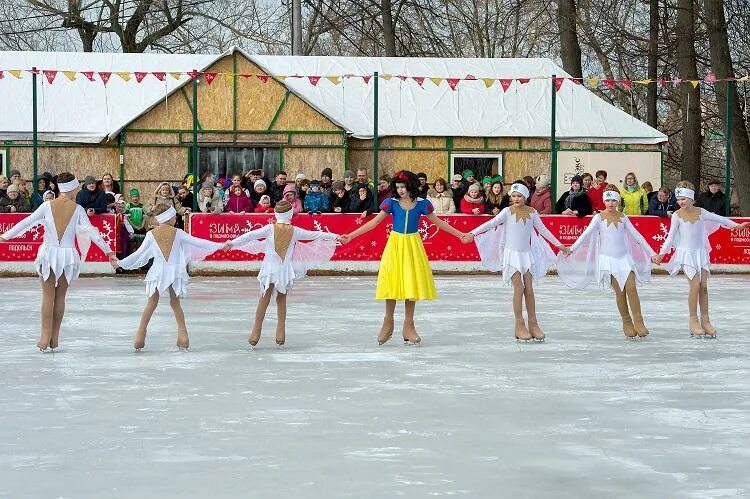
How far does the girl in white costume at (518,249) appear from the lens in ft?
42.9

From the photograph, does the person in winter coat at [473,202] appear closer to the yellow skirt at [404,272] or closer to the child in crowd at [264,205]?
the child in crowd at [264,205]

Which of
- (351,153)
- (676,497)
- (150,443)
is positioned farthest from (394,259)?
(351,153)

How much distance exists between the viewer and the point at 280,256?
12.7 meters

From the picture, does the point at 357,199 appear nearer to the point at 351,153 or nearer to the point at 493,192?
the point at 493,192

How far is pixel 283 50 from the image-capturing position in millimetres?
50469

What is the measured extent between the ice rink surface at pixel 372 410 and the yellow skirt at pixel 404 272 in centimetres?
47

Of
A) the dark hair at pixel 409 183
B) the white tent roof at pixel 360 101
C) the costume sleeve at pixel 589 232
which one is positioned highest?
the white tent roof at pixel 360 101

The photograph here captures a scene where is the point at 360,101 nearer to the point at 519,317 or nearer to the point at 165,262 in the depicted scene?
the point at 519,317

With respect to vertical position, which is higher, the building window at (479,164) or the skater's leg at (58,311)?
the building window at (479,164)

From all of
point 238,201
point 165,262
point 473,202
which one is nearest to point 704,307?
point 165,262

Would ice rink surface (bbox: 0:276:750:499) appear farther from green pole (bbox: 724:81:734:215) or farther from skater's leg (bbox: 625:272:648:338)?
green pole (bbox: 724:81:734:215)

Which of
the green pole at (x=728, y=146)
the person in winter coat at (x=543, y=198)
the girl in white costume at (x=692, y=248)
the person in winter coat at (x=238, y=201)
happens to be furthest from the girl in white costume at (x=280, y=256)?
the green pole at (x=728, y=146)

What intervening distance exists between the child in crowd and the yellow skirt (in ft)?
30.0

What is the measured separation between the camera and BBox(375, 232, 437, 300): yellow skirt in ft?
41.2
